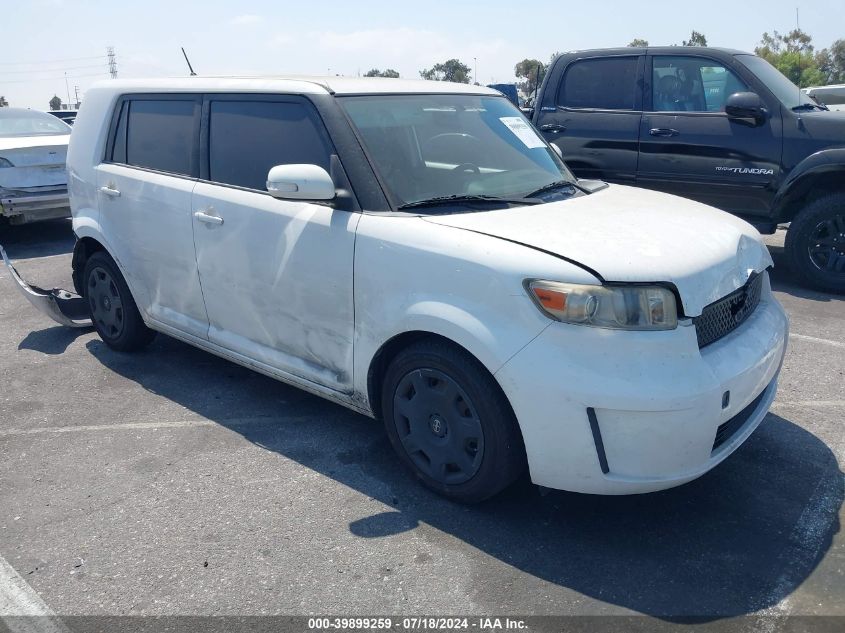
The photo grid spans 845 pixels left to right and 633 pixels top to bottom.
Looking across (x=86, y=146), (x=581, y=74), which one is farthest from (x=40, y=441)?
(x=581, y=74)

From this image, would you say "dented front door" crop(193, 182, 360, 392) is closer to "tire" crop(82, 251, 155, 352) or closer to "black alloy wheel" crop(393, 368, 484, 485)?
"black alloy wheel" crop(393, 368, 484, 485)

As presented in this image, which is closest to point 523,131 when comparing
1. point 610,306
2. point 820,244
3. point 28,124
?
point 610,306

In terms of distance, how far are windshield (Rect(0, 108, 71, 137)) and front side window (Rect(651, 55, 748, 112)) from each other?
7.75 meters

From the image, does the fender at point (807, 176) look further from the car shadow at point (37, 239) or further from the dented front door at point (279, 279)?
the car shadow at point (37, 239)

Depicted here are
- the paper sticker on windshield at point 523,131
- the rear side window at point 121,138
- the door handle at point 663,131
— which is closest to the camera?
the paper sticker on windshield at point 523,131

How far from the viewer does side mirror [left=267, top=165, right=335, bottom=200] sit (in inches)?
136

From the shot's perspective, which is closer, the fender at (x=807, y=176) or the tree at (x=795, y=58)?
the fender at (x=807, y=176)

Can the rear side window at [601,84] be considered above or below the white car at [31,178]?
above

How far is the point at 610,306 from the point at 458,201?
102cm

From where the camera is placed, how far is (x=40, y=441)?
4.19 m

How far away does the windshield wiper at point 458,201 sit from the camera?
11.5ft

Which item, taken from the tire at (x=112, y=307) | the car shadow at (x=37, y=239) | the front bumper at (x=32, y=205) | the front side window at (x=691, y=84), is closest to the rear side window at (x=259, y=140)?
the tire at (x=112, y=307)

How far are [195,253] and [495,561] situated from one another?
2421mm

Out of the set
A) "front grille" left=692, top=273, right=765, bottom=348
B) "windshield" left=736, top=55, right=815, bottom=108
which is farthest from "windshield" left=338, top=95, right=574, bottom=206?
"windshield" left=736, top=55, right=815, bottom=108
